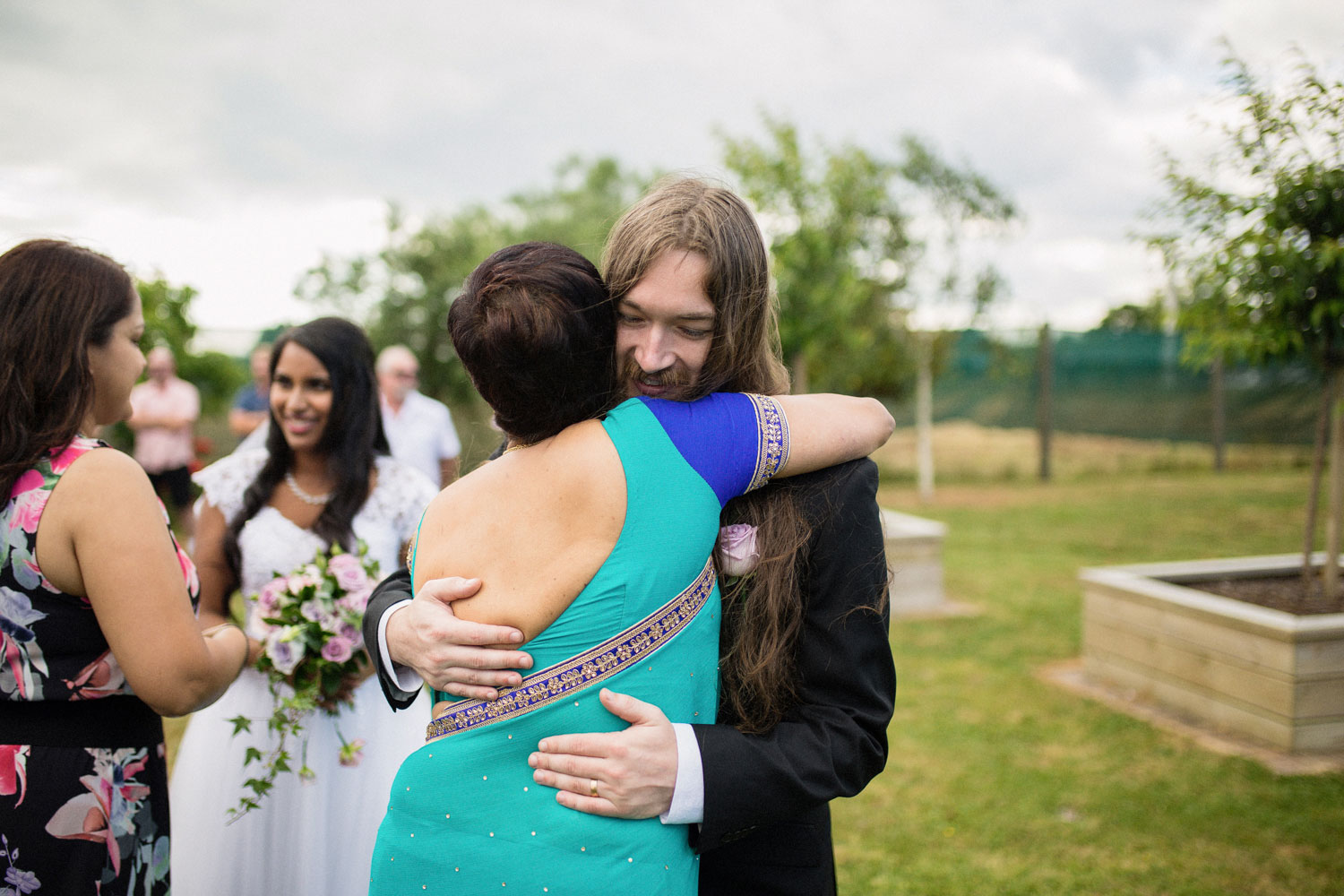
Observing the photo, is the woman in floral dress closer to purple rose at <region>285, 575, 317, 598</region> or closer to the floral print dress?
the floral print dress

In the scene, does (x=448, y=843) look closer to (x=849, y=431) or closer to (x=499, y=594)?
(x=499, y=594)

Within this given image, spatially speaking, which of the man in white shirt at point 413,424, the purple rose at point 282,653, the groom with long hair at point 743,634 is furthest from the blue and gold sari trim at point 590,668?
the man in white shirt at point 413,424

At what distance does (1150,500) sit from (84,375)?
14396mm

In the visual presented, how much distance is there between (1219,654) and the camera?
486 cm

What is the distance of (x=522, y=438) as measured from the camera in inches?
55.7

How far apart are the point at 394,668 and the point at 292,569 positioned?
129 centimetres

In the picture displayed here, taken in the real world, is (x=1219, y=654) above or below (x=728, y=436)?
below

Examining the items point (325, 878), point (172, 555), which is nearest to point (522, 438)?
point (172, 555)

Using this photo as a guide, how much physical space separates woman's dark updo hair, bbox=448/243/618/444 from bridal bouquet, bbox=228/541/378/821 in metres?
1.33

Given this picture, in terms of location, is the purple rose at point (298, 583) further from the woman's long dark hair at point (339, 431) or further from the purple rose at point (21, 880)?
the purple rose at point (21, 880)

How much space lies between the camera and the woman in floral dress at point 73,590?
169 cm

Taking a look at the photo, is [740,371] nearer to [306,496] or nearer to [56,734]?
[56,734]

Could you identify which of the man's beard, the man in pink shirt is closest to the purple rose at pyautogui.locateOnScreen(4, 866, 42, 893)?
the man's beard

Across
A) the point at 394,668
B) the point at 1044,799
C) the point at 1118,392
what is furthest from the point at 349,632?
the point at 1118,392
